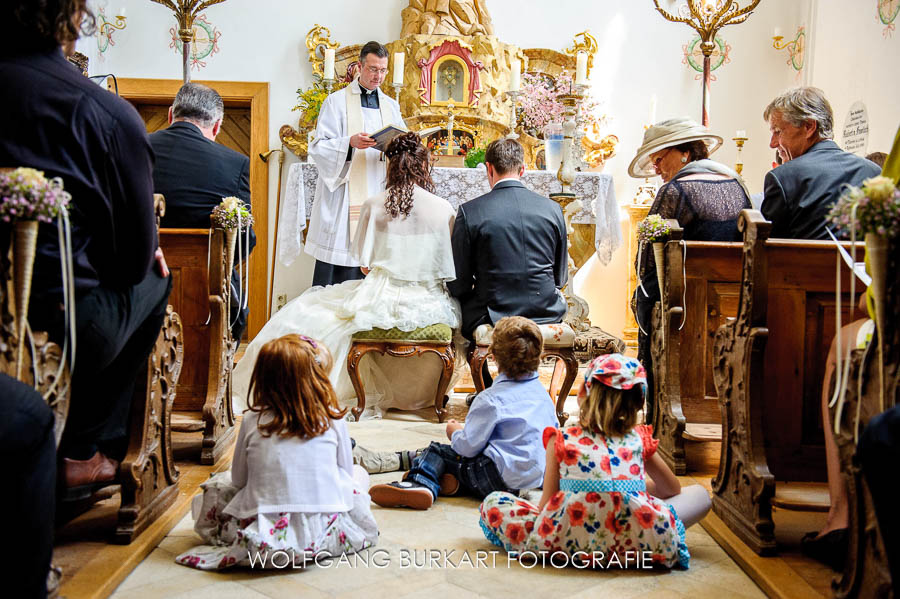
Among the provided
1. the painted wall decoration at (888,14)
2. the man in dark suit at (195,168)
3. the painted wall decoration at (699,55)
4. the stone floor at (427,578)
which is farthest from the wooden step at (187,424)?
the painted wall decoration at (699,55)

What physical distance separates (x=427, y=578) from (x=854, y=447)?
1147mm

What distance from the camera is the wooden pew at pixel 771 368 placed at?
2732 millimetres

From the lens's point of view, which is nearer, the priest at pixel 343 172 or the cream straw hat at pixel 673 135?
the cream straw hat at pixel 673 135

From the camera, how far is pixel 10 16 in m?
1.90

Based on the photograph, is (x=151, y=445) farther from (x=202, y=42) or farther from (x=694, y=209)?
(x=202, y=42)

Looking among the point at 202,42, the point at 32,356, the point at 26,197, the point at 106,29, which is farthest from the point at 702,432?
the point at 106,29

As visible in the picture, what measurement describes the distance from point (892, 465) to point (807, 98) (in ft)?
7.38

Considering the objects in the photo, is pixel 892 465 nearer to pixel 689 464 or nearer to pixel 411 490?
pixel 411 490

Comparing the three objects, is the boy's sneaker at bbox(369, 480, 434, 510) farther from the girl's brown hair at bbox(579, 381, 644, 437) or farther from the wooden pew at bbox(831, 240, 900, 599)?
the wooden pew at bbox(831, 240, 900, 599)

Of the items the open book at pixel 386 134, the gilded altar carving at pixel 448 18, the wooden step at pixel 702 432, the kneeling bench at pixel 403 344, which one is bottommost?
the wooden step at pixel 702 432

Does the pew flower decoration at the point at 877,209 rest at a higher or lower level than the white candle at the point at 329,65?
lower

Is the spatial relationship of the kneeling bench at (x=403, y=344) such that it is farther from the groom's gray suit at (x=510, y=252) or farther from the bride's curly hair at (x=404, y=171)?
the bride's curly hair at (x=404, y=171)

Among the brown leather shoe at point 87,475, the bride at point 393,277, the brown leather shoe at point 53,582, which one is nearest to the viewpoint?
the brown leather shoe at point 53,582

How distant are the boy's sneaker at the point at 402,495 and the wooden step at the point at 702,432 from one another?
1155 mm
